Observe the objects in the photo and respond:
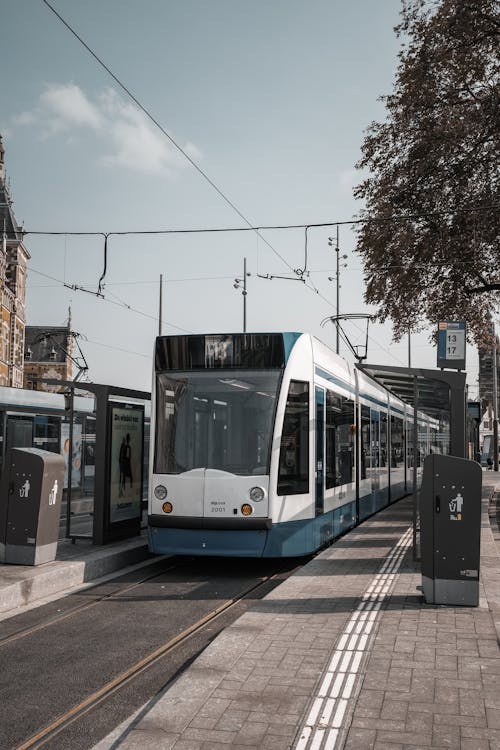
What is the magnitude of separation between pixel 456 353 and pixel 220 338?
3367 millimetres

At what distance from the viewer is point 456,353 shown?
11.3 m

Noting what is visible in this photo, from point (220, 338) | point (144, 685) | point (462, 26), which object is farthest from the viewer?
point (462, 26)

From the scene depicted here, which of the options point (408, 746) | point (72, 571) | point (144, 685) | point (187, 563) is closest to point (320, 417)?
point (187, 563)

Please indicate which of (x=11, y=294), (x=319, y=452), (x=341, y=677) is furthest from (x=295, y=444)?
(x=11, y=294)

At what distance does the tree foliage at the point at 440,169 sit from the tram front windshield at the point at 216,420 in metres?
10.3

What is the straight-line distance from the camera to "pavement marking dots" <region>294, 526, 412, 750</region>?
435cm

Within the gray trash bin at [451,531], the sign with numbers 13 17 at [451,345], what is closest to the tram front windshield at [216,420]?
the sign with numbers 13 17 at [451,345]

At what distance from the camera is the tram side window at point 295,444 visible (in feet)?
33.3

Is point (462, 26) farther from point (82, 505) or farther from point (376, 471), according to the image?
point (82, 505)

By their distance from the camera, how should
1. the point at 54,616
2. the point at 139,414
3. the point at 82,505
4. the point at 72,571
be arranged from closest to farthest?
1. the point at 54,616
2. the point at 72,571
3. the point at 139,414
4. the point at 82,505

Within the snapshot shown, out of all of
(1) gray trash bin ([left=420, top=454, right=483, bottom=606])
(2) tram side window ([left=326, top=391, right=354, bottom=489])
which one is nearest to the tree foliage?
(2) tram side window ([left=326, top=391, right=354, bottom=489])

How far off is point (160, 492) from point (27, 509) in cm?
166

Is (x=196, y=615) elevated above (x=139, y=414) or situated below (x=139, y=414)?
below

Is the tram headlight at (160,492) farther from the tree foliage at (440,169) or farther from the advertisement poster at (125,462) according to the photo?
the tree foliage at (440,169)
